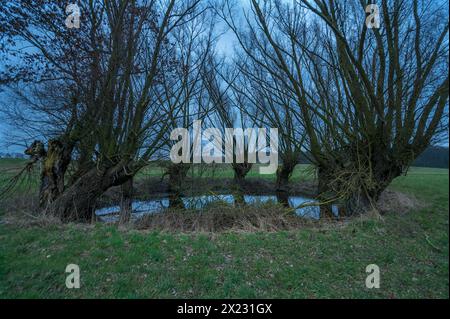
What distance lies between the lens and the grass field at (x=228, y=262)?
11.1ft

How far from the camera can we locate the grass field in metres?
3.37

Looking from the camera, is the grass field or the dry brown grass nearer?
the grass field

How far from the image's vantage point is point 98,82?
706 centimetres

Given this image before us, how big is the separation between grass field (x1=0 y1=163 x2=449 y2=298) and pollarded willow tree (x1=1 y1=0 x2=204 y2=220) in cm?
237

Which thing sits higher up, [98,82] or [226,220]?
[98,82]

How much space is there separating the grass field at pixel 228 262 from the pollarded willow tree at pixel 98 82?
2368 millimetres

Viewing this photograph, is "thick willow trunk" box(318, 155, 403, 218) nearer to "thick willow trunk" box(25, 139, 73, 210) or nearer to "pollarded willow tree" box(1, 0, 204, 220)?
"pollarded willow tree" box(1, 0, 204, 220)

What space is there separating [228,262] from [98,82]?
21.1 feet

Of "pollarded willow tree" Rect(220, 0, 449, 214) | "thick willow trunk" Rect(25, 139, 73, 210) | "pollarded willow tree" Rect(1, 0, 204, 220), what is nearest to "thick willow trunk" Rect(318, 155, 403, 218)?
"pollarded willow tree" Rect(220, 0, 449, 214)

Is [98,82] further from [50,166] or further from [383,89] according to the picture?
[383,89]

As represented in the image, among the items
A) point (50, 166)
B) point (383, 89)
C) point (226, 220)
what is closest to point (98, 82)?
point (50, 166)

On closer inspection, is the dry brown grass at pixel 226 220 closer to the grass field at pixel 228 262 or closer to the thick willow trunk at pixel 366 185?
the grass field at pixel 228 262

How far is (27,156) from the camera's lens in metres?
7.52

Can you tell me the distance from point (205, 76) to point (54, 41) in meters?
6.59
